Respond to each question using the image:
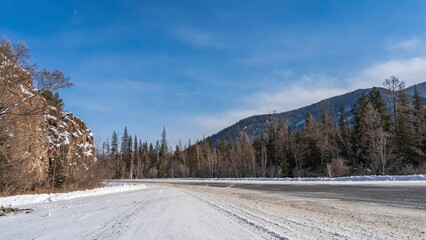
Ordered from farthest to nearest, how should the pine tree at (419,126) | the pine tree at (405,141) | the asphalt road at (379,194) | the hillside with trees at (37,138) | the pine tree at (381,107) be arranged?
the pine tree at (381,107) → the pine tree at (405,141) → the pine tree at (419,126) → the hillside with trees at (37,138) → the asphalt road at (379,194)

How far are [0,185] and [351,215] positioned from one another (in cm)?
2311

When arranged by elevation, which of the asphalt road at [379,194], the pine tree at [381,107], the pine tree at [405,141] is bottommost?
the asphalt road at [379,194]

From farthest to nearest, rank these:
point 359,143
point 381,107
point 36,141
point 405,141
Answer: point 381,107 < point 359,143 < point 405,141 < point 36,141

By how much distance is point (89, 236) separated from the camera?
4.73 meters

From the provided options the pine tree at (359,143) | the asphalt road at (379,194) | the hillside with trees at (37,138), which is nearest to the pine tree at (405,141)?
the pine tree at (359,143)

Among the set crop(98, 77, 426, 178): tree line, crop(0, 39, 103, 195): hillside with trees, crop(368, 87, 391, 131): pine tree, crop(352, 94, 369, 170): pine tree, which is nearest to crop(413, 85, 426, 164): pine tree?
crop(98, 77, 426, 178): tree line

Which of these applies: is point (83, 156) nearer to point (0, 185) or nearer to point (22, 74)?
point (0, 185)

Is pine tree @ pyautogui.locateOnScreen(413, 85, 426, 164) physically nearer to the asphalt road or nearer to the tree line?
the tree line

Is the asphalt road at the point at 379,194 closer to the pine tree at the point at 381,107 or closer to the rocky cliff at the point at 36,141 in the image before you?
the rocky cliff at the point at 36,141

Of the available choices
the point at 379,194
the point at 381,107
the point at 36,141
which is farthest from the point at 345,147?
the point at 36,141

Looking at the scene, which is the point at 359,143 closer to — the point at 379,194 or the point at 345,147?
the point at 345,147

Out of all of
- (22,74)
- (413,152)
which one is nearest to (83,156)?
(22,74)

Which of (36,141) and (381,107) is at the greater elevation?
(381,107)

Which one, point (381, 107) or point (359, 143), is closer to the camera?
point (359, 143)
